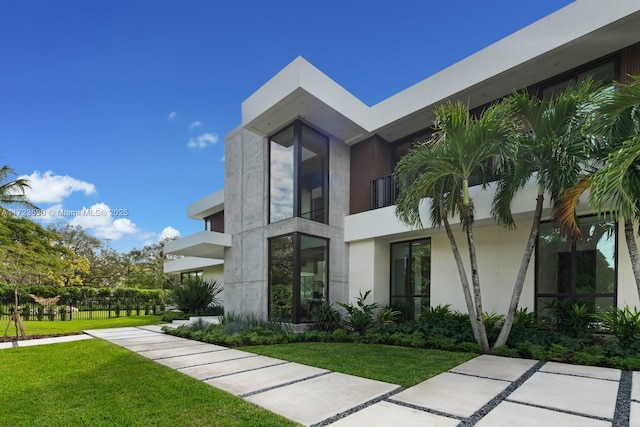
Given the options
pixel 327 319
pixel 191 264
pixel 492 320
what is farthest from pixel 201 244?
pixel 492 320

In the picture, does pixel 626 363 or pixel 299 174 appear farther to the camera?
pixel 299 174

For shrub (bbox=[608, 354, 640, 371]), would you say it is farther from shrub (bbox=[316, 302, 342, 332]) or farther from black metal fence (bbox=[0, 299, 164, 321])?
black metal fence (bbox=[0, 299, 164, 321])

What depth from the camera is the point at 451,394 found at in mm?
3916

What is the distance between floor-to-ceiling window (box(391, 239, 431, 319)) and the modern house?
3 centimetres

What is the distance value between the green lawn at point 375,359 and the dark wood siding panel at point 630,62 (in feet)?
20.6

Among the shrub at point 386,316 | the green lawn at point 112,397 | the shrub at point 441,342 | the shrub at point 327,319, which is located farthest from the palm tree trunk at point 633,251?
the shrub at point 327,319

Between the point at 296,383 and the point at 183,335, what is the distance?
5.94 m

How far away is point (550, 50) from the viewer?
22.5ft

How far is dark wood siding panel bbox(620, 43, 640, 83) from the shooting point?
6.59m

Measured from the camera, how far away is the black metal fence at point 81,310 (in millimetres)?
15555

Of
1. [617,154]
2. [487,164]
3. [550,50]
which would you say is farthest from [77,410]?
[550,50]

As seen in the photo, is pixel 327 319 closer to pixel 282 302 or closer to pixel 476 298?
pixel 282 302

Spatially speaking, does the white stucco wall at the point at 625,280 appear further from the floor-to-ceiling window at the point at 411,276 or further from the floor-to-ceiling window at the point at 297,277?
the floor-to-ceiling window at the point at 297,277

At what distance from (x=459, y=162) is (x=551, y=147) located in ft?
4.80
